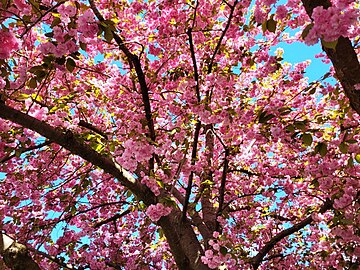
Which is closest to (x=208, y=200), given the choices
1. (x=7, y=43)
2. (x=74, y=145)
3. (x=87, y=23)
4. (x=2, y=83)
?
(x=74, y=145)

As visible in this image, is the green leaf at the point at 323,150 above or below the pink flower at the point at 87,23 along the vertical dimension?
below

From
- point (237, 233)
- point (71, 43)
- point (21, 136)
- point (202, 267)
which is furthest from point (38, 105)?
point (237, 233)

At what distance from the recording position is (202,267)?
14.2 feet

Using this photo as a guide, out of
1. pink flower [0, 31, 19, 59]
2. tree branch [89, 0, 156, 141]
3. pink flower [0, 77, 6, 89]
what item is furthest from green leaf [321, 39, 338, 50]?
pink flower [0, 77, 6, 89]

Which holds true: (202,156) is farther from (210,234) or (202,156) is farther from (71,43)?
(71,43)

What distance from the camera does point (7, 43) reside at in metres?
2.83

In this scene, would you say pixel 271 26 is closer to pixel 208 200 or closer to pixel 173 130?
pixel 173 130

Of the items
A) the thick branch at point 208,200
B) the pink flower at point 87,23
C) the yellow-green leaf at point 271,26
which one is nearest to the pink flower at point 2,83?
the pink flower at point 87,23

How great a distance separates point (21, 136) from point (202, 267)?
2649 mm

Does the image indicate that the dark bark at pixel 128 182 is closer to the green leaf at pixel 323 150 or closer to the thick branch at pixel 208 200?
the thick branch at pixel 208 200

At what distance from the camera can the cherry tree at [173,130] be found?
3113 mm

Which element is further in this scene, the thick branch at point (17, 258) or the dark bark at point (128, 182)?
the dark bark at point (128, 182)

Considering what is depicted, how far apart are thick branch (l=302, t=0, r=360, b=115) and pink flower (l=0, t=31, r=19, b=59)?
7.19ft

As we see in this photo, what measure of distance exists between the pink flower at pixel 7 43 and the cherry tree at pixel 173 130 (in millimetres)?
15
